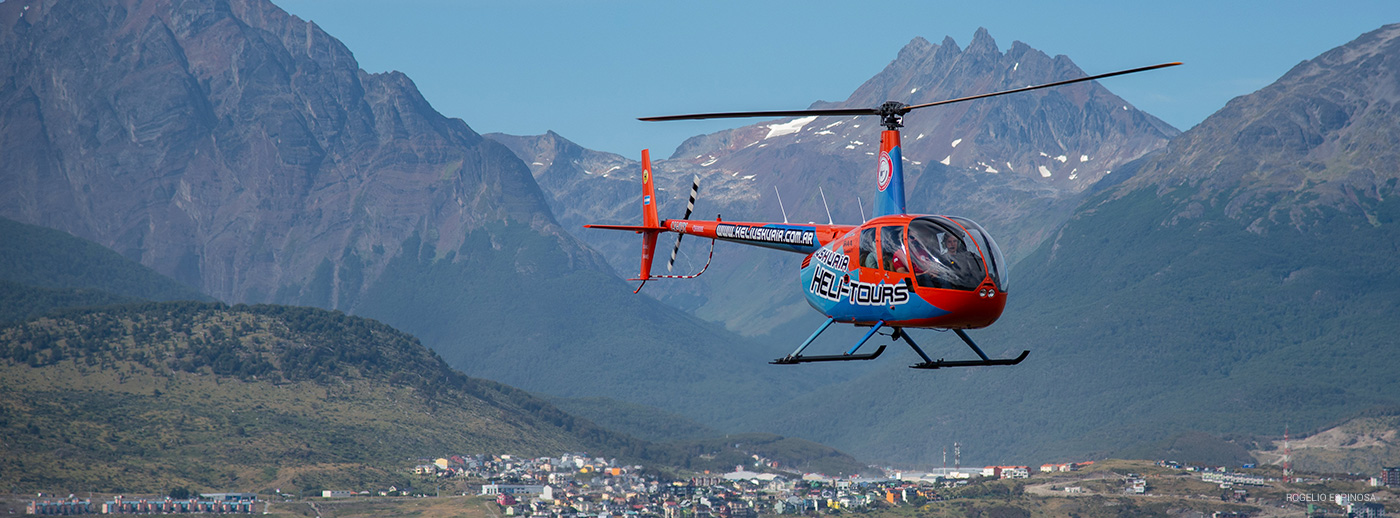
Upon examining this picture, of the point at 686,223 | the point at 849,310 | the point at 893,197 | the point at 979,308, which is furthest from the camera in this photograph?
the point at 686,223

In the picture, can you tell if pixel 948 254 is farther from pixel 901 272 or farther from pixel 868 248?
pixel 868 248

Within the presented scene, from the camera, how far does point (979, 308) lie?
35938 millimetres

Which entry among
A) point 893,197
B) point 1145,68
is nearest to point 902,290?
point 893,197

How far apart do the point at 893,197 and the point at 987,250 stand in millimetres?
5220

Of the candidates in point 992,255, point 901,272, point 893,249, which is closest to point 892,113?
point 893,249

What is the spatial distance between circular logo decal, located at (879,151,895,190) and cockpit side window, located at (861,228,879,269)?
3.64 m

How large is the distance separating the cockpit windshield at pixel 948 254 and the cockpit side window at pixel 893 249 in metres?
0.27

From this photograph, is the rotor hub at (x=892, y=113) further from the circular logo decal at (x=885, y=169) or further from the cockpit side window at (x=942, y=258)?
the cockpit side window at (x=942, y=258)

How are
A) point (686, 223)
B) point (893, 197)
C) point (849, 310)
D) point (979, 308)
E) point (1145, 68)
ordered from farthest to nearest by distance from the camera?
point (686, 223), point (893, 197), point (849, 310), point (979, 308), point (1145, 68)

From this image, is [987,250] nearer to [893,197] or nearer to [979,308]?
[979,308]

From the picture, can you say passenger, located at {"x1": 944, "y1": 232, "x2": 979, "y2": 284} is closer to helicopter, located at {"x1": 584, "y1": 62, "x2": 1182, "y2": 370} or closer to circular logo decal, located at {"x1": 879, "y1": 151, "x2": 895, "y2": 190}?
helicopter, located at {"x1": 584, "y1": 62, "x2": 1182, "y2": 370}

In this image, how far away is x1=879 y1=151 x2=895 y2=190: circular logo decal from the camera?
4153 centimetres

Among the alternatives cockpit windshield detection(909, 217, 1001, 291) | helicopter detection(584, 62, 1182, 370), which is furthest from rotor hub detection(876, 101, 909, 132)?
cockpit windshield detection(909, 217, 1001, 291)

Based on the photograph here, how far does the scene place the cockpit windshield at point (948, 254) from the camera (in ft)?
118
